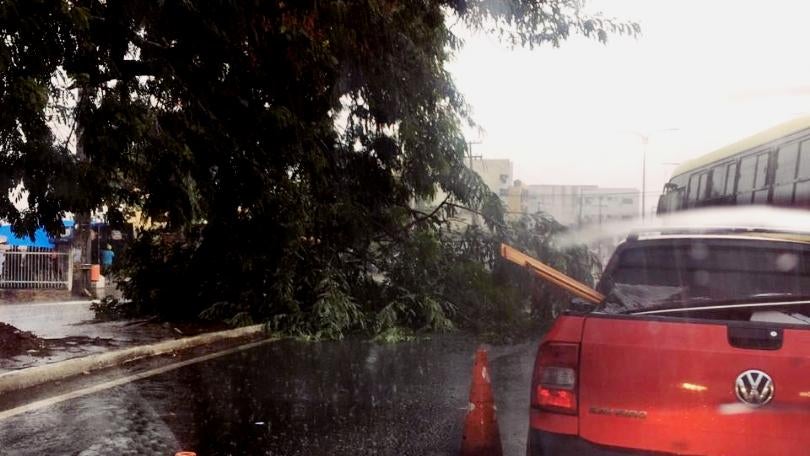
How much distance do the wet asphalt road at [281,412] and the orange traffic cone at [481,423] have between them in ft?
3.37

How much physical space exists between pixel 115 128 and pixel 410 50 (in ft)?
15.5

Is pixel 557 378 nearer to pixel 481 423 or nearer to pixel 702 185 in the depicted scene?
pixel 481 423

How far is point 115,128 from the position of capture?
9.31 metres

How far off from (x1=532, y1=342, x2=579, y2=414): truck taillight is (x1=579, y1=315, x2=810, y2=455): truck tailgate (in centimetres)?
4

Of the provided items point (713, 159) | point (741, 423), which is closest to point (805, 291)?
point (741, 423)

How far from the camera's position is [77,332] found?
11992 millimetres

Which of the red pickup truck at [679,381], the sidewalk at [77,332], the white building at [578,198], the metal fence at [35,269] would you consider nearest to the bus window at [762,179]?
the white building at [578,198]

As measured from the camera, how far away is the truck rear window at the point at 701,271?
3.93m

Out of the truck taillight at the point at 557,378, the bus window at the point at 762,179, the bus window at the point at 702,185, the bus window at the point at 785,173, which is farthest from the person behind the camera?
the bus window at the point at 702,185

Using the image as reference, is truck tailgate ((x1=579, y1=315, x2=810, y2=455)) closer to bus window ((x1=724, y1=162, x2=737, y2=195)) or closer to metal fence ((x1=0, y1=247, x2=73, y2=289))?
bus window ((x1=724, y1=162, x2=737, y2=195))

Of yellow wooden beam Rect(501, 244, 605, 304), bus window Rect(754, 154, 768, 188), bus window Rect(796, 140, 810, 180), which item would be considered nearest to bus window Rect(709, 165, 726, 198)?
bus window Rect(754, 154, 768, 188)

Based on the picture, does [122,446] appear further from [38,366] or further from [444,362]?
[444,362]

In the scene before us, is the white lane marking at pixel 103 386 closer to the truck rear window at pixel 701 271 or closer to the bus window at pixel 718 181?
the truck rear window at pixel 701 271

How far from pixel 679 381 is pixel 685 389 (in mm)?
37
